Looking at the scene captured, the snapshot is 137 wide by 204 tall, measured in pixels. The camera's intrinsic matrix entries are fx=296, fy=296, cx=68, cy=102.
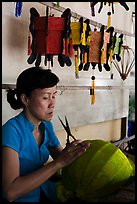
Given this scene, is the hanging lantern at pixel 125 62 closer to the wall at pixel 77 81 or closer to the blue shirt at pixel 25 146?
the wall at pixel 77 81

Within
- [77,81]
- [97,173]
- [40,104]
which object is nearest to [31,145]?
[40,104]

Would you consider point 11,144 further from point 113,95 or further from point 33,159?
point 113,95

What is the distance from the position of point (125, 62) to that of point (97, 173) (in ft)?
5.48

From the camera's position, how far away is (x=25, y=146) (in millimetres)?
958

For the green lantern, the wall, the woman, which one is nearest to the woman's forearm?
the woman

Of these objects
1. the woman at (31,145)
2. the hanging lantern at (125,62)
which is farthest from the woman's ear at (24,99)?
the hanging lantern at (125,62)

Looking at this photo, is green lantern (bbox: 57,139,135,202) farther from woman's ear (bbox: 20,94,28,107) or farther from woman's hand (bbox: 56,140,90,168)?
woman's ear (bbox: 20,94,28,107)

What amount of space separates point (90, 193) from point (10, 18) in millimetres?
828

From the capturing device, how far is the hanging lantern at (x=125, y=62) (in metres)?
2.26

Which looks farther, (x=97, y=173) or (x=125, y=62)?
(x=125, y=62)

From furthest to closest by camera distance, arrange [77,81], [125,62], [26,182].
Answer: [125,62]
[77,81]
[26,182]

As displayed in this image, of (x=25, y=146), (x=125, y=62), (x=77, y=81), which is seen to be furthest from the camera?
(x=125, y=62)

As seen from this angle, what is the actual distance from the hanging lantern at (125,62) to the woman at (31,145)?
50.7 inches

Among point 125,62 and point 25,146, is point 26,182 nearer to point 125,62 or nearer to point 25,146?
point 25,146
